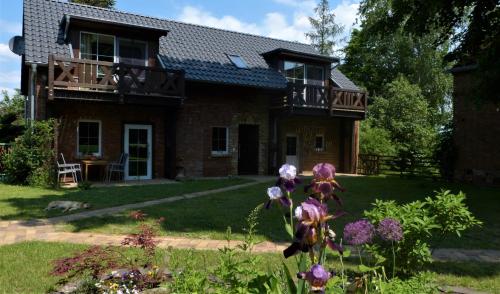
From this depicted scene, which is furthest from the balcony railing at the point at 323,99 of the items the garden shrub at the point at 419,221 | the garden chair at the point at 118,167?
the garden shrub at the point at 419,221

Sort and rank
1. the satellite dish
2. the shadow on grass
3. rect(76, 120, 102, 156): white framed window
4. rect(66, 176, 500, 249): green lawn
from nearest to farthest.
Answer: the shadow on grass → rect(66, 176, 500, 249): green lawn → rect(76, 120, 102, 156): white framed window → the satellite dish

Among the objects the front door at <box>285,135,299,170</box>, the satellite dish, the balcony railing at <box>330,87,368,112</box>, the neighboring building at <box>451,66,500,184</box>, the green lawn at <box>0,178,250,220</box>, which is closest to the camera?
the green lawn at <box>0,178,250,220</box>

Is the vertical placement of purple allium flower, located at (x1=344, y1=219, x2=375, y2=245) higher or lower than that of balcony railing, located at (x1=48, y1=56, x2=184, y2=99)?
lower

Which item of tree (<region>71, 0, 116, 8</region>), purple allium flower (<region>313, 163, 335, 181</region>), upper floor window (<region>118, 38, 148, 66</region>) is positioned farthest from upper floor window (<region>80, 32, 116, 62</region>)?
tree (<region>71, 0, 116, 8</region>)

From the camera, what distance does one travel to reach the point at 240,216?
8.23m

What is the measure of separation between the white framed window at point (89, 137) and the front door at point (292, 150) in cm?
822

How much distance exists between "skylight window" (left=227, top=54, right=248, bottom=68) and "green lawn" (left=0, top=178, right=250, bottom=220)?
612 centimetres

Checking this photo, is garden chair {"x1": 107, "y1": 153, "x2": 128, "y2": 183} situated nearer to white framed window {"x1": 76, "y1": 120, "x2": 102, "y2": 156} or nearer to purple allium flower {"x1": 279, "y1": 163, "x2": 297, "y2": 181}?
white framed window {"x1": 76, "y1": 120, "x2": 102, "y2": 156}

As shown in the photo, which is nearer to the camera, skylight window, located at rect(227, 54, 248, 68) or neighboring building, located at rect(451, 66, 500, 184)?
neighboring building, located at rect(451, 66, 500, 184)

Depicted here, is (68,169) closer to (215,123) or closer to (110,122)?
(110,122)

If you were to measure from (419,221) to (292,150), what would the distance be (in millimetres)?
15734

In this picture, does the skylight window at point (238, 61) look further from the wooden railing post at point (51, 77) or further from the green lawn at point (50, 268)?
the green lawn at point (50, 268)

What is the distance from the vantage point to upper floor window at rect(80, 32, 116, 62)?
48.0 ft

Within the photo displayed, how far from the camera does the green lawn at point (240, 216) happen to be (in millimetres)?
6883
